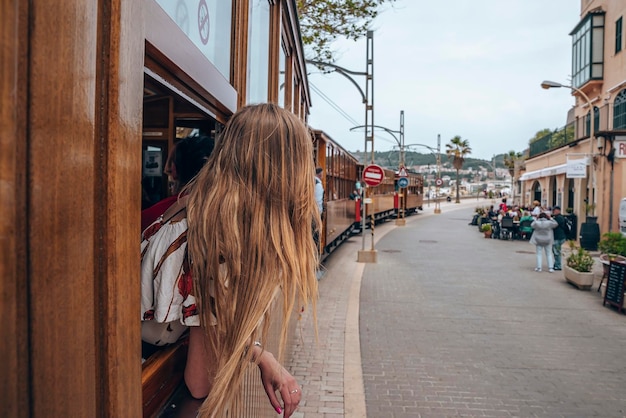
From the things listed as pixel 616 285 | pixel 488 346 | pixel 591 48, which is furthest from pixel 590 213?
pixel 488 346

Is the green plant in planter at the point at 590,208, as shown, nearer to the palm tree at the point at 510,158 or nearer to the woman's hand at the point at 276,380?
the woman's hand at the point at 276,380

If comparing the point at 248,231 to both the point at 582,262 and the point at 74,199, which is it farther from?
the point at 582,262

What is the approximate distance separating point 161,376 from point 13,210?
3.09ft

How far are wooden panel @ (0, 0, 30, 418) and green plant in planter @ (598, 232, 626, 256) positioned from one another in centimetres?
974

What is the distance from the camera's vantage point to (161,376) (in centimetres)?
140

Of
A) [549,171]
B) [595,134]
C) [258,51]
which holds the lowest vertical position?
[258,51]

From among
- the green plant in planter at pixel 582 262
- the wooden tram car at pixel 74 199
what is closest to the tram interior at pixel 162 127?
the wooden tram car at pixel 74 199

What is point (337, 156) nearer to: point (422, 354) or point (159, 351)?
point (422, 354)

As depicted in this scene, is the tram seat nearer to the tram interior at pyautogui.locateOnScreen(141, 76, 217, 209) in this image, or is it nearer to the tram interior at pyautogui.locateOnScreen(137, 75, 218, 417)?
the tram interior at pyautogui.locateOnScreen(137, 75, 218, 417)

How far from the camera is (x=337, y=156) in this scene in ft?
44.4

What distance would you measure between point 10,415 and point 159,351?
0.94 metres

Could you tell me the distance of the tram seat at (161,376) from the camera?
130 cm

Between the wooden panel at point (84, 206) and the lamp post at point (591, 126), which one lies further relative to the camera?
the lamp post at point (591, 126)

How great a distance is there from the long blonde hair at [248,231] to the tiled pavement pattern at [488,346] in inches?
129
